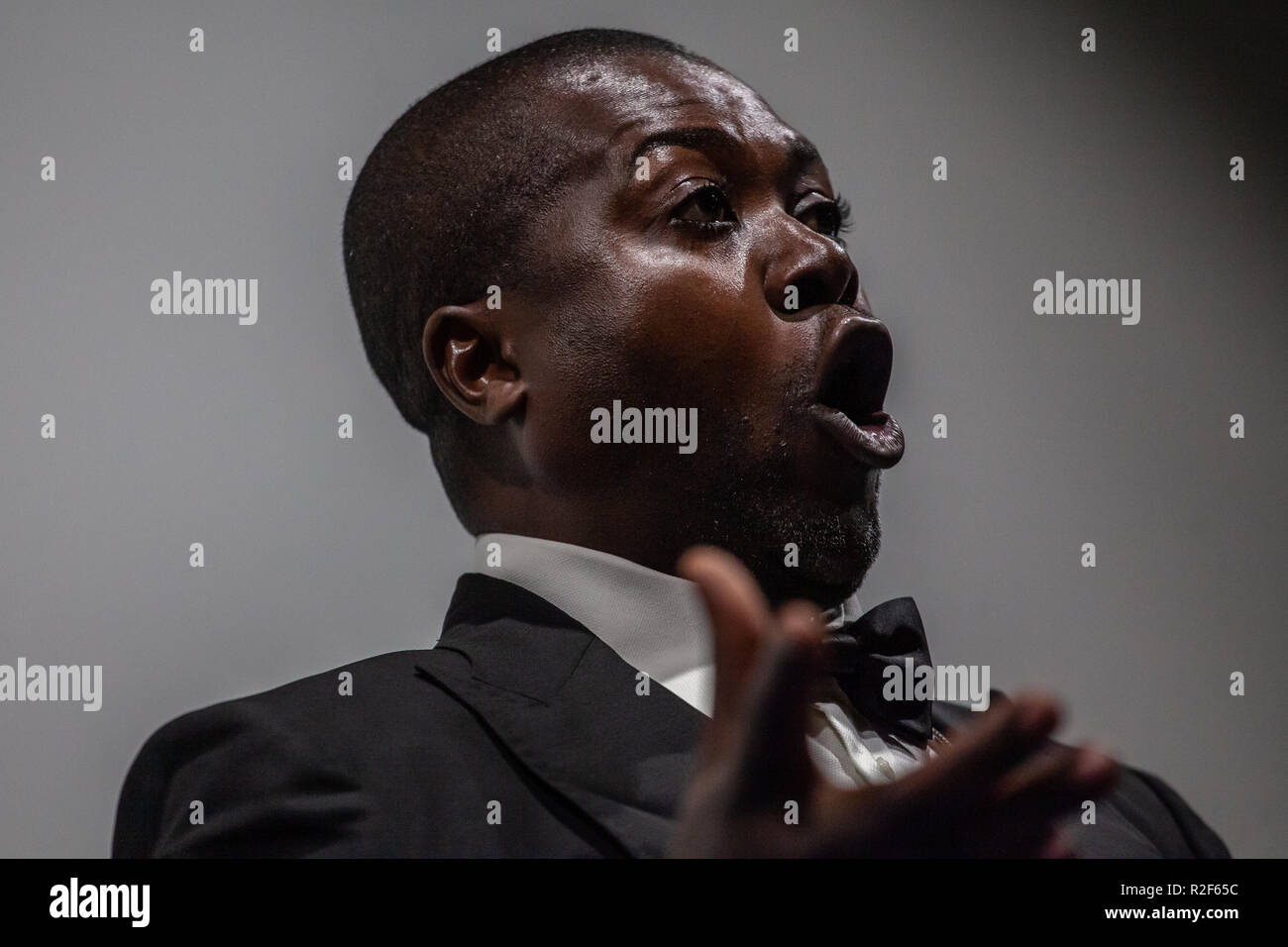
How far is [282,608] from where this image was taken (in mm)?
1659

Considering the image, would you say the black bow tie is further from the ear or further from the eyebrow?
the eyebrow

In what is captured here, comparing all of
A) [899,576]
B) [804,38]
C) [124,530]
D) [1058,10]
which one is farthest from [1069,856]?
[1058,10]

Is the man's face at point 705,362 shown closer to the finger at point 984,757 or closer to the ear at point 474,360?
the ear at point 474,360

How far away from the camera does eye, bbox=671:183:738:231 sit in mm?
1483

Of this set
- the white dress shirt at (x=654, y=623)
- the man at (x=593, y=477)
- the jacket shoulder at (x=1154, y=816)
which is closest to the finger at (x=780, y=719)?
the man at (x=593, y=477)

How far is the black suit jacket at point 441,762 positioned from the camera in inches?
48.9

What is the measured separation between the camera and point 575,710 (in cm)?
133

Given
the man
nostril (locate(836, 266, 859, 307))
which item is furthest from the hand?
nostril (locate(836, 266, 859, 307))

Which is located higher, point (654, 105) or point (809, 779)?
point (654, 105)

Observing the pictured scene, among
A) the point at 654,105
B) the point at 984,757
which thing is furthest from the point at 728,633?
the point at 654,105

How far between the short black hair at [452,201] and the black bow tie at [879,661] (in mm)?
520

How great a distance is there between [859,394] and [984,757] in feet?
2.44

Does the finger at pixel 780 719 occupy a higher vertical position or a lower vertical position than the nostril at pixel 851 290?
lower

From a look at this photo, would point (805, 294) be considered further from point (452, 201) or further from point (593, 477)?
point (452, 201)
